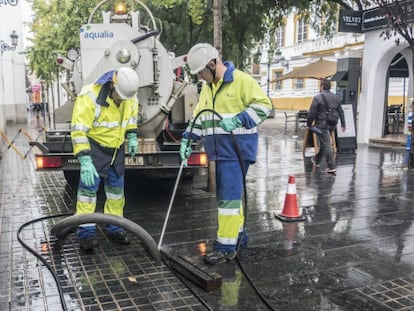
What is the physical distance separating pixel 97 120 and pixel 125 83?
18.9 inches

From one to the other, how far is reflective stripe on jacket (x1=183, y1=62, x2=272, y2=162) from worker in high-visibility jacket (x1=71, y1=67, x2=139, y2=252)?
0.81 metres

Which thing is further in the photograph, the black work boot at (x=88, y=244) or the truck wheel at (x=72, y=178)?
the truck wheel at (x=72, y=178)

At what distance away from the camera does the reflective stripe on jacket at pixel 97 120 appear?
4262mm

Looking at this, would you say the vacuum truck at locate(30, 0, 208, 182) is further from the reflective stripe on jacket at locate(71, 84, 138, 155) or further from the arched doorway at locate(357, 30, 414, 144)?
the arched doorway at locate(357, 30, 414, 144)

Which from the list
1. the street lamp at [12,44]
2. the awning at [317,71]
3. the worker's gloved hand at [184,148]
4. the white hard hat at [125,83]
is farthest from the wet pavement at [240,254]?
the street lamp at [12,44]

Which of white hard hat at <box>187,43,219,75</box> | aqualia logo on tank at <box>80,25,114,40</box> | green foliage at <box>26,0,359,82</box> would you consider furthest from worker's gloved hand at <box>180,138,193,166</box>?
green foliage at <box>26,0,359,82</box>

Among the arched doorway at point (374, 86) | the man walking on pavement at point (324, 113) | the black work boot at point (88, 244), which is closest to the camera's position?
the black work boot at point (88, 244)

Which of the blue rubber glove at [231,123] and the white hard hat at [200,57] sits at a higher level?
the white hard hat at [200,57]

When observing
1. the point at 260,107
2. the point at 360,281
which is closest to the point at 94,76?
the point at 260,107

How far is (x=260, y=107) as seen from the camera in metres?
4.00

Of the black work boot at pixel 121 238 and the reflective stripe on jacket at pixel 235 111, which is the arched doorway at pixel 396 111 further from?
the black work boot at pixel 121 238

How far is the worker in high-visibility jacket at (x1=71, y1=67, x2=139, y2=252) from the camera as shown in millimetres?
4270

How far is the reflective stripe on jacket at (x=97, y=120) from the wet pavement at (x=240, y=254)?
1.09m

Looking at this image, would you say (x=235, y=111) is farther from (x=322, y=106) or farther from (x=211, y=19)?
(x=211, y=19)
